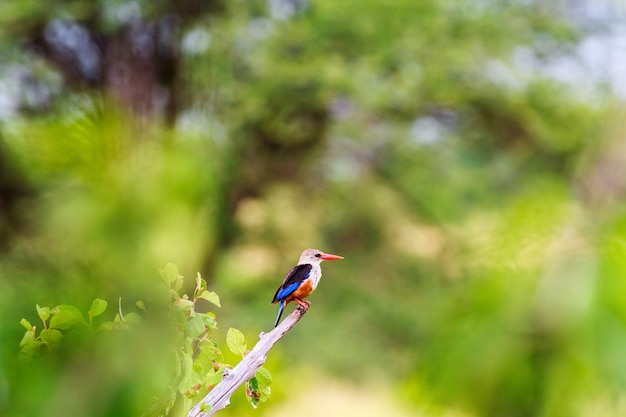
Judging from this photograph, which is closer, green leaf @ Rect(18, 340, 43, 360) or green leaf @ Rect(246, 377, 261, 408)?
green leaf @ Rect(18, 340, 43, 360)

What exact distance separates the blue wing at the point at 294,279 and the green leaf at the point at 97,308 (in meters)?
0.12

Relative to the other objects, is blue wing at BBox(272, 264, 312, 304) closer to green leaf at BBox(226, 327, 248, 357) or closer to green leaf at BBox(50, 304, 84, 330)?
green leaf at BBox(226, 327, 248, 357)

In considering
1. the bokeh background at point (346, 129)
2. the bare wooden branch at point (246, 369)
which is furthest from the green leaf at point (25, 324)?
the bokeh background at point (346, 129)

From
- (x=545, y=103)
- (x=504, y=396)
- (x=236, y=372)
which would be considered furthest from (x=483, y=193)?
(x=236, y=372)

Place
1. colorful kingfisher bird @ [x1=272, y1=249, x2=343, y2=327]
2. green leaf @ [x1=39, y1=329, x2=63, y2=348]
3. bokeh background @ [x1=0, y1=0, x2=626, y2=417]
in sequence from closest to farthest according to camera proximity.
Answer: green leaf @ [x1=39, y1=329, x2=63, y2=348]
colorful kingfisher bird @ [x1=272, y1=249, x2=343, y2=327]
bokeh background @ [x1=0, y1=0, x2=626, y2=417]

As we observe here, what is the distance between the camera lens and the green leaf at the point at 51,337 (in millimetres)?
420

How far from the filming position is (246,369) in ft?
1.58

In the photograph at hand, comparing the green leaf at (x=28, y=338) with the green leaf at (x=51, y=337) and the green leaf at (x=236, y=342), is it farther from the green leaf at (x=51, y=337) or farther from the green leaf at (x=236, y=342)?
the green leaf at (x=236, y=342)

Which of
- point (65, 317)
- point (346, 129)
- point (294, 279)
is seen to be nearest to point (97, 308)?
point (65, 317)

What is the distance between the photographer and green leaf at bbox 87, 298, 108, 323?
0.45 m

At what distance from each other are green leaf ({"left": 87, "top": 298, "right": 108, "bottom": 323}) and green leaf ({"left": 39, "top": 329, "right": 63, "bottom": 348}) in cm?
2

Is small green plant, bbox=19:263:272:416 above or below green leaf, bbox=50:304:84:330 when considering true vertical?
below

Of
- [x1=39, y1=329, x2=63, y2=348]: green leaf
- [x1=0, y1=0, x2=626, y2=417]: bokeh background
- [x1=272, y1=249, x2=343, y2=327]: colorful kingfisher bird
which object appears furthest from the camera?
[x1=0, y1=0, x2=626, y2=417]: bokeh background

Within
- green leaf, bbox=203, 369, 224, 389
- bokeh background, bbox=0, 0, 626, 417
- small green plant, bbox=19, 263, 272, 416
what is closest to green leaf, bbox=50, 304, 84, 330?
small green plant, bbox=19, 263, 272, 416
